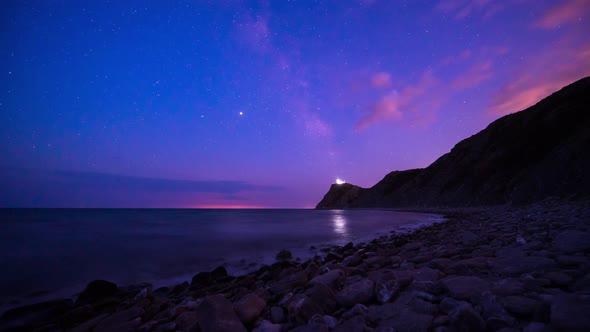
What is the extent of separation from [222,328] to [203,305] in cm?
48

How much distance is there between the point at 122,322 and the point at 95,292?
3.39 m

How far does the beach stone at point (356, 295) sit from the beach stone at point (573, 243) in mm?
2978

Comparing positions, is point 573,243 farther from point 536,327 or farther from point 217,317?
point 217,317

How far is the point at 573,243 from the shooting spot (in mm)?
3895

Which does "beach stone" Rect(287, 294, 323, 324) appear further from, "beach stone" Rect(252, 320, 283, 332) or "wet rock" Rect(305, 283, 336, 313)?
"beach stone" Rect(252, 320, 283, 332)

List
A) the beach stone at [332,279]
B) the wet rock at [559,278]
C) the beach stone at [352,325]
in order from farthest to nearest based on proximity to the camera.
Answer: the beach stone at [332,279], the wet rock at [559,278], the beach stone at [352,325]

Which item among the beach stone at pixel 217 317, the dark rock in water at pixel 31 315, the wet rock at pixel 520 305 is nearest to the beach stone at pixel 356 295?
the beach stone at pixel 217 317

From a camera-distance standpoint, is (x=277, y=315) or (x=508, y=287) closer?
(x=508, y=287)

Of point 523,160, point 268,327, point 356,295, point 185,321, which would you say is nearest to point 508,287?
point 356,295

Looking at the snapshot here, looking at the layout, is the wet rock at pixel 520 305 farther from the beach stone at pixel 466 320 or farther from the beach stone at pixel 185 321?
the beach stone at pixel 185 321

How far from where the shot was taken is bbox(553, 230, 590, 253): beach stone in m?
3.65

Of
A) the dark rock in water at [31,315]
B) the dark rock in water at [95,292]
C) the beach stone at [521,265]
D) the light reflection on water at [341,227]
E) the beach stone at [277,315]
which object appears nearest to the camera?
the beach stone at [277,315]

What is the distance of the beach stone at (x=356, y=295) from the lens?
9.73ft

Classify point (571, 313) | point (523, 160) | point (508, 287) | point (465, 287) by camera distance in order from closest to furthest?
point (571, 313) < point (508, 287) < point (465, 287) < point (523, 160)
